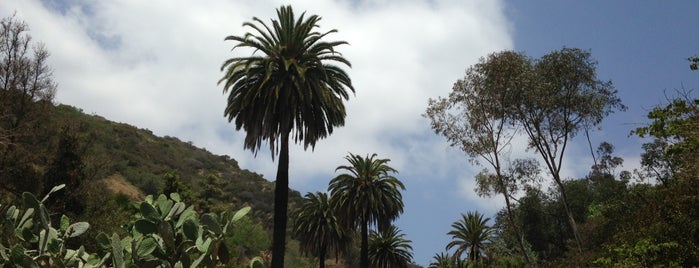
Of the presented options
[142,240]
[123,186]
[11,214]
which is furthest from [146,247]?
[123,186]

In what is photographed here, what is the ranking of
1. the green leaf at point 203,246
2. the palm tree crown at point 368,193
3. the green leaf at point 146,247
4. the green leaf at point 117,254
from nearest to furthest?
the green leaf at point 117,254, the green leaf at point 146,247, the green leaf at point 203,246, the palm tree crown at point 368,193

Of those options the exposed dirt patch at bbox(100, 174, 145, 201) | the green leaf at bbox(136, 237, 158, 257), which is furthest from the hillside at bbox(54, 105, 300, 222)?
the green leaf at bbox(136, 237, 158, 257)

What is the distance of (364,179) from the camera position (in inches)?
1624

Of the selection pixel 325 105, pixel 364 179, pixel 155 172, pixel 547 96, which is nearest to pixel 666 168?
pixel 547 96

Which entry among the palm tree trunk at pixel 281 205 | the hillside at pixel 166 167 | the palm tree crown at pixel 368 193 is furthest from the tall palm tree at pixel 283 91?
the hillside at pixel 166 167

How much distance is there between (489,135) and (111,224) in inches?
939

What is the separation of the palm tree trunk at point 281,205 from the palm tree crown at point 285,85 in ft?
2.72

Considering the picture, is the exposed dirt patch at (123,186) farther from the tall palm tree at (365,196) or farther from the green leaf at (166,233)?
the green leaf at (166,233)

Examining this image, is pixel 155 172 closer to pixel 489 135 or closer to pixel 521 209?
pixel 521 209

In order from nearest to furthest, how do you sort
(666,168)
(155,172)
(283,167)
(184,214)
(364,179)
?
1. (184,214)
2. (283,167)
3. (364,179)
4. (666,168)
5. (155,172)

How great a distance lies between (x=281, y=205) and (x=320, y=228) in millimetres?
22177

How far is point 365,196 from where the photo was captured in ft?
133

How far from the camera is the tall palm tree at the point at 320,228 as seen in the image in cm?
4566

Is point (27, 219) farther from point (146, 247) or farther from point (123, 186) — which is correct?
point (123, 186)
